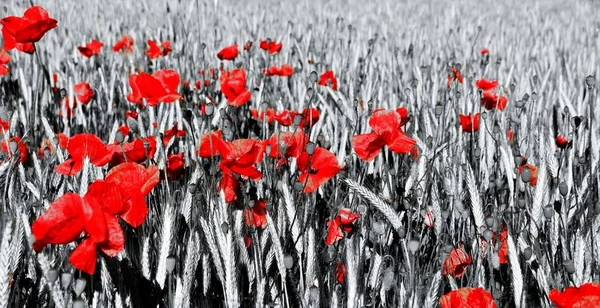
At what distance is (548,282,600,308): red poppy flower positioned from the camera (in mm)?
707

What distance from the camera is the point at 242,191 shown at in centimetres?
110

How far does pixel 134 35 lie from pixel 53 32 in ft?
1.66

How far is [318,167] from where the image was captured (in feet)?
3.63

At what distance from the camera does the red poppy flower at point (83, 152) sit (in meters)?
1.04

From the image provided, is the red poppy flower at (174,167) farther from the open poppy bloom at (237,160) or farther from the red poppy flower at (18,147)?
the red poppy flower at (18,147)

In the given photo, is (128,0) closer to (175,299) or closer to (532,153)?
(532,153)

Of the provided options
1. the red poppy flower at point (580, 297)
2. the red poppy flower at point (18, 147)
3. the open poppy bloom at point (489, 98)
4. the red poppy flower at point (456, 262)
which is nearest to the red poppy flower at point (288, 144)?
the red poppy flower at point (456, 262)

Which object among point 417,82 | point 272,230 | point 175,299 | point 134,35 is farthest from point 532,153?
point 134,35

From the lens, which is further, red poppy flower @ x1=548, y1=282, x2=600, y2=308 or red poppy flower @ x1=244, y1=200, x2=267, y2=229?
red poppy flower @ x1=244, y1=200, x2=267, y2=229

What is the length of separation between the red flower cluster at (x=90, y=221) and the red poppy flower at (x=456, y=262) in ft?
1.61

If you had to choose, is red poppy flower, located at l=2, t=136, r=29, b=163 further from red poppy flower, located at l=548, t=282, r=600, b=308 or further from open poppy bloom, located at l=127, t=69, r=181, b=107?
red poppy flower, located at l=548, t=282, r=600, b=308

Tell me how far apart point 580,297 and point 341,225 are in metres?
0.42

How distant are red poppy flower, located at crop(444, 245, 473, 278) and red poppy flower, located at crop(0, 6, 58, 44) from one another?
0.98 metres

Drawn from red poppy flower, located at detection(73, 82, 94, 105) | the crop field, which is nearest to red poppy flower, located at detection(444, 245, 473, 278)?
the crop field
